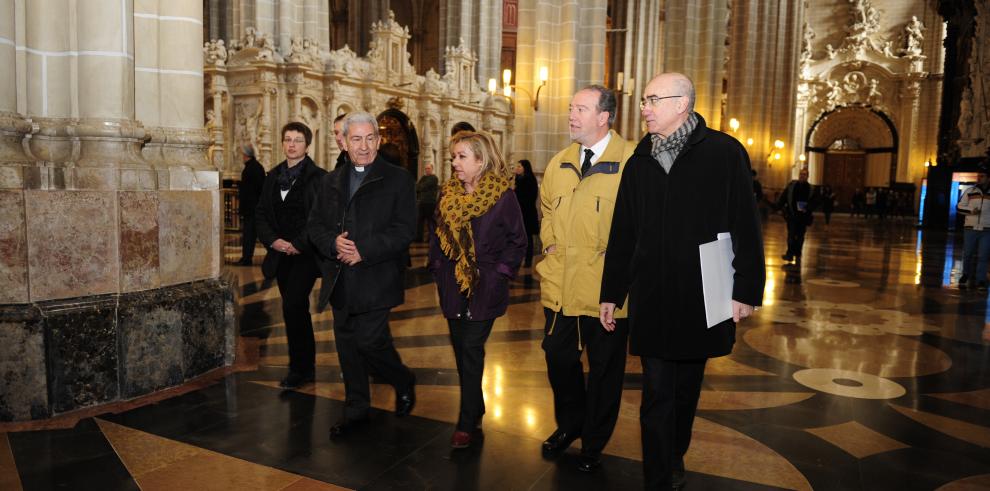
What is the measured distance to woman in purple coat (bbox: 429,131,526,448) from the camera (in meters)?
3.40

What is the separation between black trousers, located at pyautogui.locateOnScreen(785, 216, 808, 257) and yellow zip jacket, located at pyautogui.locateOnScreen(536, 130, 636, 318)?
9.69 metres

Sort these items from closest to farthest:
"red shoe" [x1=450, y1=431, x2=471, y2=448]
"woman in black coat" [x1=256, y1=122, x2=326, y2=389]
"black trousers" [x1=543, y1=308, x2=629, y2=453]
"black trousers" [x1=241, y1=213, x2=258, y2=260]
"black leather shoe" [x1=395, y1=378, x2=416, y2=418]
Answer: "black trousers" [x1=543, y1=308, x2=629, y2=453], "red shoe" [x1=450, y1=431, x2=471, y2=448], "black leather shoe" [x1=395, y1=378, x2=416, y2=418], "woman in black coat" [x1=256, y1=122, x2=326, y2=389], "black trousers" [x1=241, y1=213, x2=258, y2=260]

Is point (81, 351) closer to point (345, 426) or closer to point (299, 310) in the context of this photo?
point (299, 310)

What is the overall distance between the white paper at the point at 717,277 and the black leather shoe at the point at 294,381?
2.66 meters

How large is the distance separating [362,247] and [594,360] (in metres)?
1.30

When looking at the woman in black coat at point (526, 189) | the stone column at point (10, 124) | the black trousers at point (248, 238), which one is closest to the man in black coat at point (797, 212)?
the woman in black coat at point (526, 189)

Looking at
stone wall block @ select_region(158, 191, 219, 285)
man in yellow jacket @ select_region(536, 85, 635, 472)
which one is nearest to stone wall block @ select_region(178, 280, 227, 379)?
stone wall block @ select_region(158, 191, 219, 285)

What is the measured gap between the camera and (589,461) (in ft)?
10.4

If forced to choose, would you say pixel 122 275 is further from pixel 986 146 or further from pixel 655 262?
pixel 986 146

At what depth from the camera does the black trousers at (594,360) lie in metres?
3.20

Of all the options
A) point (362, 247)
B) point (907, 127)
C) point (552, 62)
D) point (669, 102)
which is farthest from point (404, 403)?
point (907, 127)

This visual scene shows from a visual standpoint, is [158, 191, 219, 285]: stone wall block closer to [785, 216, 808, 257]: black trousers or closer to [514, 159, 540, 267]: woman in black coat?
[514, 159, 540, 267]: woman in black coat

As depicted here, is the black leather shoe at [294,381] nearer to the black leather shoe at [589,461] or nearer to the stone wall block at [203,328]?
the stone wall block at [203,328]

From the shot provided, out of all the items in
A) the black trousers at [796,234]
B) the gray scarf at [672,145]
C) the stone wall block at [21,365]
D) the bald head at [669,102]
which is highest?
the bald head at [669,102]
